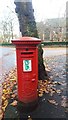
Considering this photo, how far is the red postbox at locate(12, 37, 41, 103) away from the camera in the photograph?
4227 millimetres

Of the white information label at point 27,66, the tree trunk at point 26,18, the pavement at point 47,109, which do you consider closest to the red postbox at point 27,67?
the white information label at point 27,66

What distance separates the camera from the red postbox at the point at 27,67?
4227 millimetres

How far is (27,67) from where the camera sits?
436cm

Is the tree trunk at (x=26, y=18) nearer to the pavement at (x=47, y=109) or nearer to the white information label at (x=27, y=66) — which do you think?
the pavement at (x=47, y=109)

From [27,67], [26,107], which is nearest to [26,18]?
[27,67]

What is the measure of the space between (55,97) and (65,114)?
0.99 metres

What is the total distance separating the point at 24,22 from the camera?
21.0 feet

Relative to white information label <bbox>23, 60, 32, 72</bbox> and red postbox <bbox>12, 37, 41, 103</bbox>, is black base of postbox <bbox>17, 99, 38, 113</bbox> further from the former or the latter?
white information label <bbox>23, 60, 32, 72</bbox>

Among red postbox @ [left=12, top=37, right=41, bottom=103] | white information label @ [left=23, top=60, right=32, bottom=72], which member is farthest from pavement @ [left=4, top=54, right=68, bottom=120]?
white information label @ [left=23, top=60, right=32, bottom=72]

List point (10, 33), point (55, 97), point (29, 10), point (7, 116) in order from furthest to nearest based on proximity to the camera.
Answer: point (10, 33), point (29, 10), point (55, 97), point (7, 116)

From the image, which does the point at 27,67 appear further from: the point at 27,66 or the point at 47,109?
the point at 47,109

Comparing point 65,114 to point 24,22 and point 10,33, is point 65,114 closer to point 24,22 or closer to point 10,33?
point 24,22

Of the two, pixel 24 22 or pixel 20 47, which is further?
pixel 24 22

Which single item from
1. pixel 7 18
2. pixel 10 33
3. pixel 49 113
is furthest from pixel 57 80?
pixel 10 33
